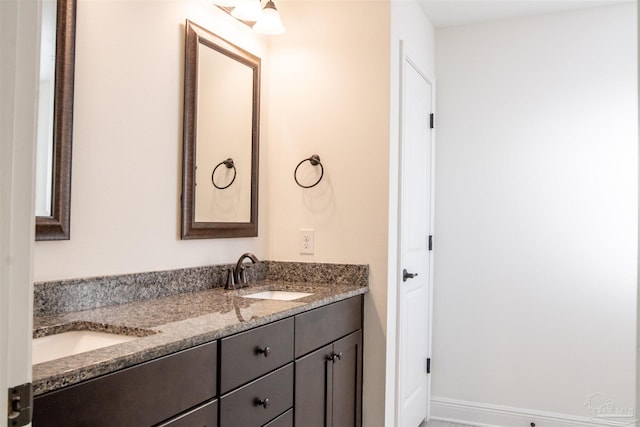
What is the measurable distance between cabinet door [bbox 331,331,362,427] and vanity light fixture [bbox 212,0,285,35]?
139cm

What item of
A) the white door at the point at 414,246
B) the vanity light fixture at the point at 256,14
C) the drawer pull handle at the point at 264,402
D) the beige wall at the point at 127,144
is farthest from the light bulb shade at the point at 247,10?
the drawer pull handle at the point at 264,402

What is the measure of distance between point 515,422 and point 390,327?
125cm

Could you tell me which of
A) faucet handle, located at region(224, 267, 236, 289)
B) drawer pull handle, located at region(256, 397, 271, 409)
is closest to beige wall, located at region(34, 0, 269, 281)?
faucet handle, located at region(224, 267, 236, 289)

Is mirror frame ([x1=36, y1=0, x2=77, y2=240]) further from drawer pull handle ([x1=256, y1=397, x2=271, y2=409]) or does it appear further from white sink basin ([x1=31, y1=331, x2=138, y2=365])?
drawer pull handle ([x1=256, y1=397, x2=271, y2=409])

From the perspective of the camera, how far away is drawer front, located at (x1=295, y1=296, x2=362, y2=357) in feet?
6.01

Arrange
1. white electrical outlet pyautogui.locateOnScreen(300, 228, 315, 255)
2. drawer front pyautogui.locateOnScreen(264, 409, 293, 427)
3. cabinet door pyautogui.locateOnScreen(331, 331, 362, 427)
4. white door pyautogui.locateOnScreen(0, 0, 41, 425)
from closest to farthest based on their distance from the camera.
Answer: white door pyautogui.locateOnScreen(0, 0, 41, 425) < drawer front pyautogui.locateOnScreen(264, 409, 293, 427) < cabinet door pyautogui.locateOnScreen(331, 331, 362, 427) < white electrical outlet pyautogui.locateOnScreen(300, 228, 315, 255)

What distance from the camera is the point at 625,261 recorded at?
9.37 feet

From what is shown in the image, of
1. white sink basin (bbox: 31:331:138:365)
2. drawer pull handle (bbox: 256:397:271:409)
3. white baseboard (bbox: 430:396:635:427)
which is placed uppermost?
white sink basin (bbox: 31:331:138:365)

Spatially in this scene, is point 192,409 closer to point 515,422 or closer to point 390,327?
point 390,327

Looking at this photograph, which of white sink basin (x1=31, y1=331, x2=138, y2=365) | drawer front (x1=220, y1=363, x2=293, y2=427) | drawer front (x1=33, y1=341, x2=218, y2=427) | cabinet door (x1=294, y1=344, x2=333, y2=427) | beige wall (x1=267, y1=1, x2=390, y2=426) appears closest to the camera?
drawer front (x1=33, y1=341, x2=218, y2=427)

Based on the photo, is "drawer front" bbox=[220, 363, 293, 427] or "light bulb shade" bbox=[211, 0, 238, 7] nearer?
"drawer front" bbox=[220, 363, 293, 427]

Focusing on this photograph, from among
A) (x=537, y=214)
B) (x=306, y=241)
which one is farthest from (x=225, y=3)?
(x=537, y=214)

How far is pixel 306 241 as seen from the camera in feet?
8.25

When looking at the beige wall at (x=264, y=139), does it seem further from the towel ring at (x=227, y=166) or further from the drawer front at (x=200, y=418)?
the drawer front at (x=200, y=418)
